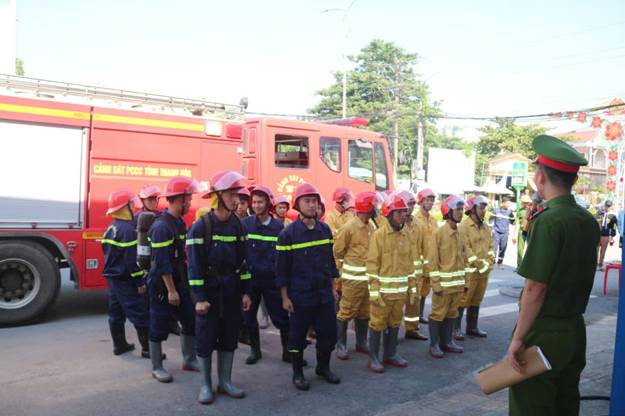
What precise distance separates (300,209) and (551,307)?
2.92 metres

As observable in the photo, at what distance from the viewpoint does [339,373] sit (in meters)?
5.72

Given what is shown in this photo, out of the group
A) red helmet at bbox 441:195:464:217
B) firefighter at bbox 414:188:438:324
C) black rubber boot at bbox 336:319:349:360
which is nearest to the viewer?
black rubber boot at bbox 336:319:349:360

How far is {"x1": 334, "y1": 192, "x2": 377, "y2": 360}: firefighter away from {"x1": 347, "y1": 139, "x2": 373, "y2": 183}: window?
3416 millimetres

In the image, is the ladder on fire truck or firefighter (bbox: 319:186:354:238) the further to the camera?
firefighter (bbox: 319:186:354:238)

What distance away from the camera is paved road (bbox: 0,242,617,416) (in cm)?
464

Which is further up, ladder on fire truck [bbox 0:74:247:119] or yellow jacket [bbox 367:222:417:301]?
ladder on fire truck [bbox 0:74:247:119]

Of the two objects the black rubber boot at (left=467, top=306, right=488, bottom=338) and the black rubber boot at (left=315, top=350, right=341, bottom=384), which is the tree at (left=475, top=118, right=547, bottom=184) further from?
the black rubber boot at (left=315, top=350, right=341, bottom=384)

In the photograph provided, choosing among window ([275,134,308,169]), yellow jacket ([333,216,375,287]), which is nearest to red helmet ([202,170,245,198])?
yellow jacket ([333,216,375,287])

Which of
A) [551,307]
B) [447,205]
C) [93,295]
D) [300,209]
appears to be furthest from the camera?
[93,295]

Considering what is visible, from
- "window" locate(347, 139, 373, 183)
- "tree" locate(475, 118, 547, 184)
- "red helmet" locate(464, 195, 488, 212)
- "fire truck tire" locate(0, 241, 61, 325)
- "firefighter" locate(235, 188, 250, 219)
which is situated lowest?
"fire truck tire" locate(0, 241, 61, 325)

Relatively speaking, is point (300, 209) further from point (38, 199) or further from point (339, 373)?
point (38, 199)

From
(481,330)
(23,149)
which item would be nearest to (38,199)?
(23,149)

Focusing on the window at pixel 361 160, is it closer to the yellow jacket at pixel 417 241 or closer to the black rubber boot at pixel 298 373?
the yellow jacket at pixel 417 241

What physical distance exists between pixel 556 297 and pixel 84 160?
676cm
